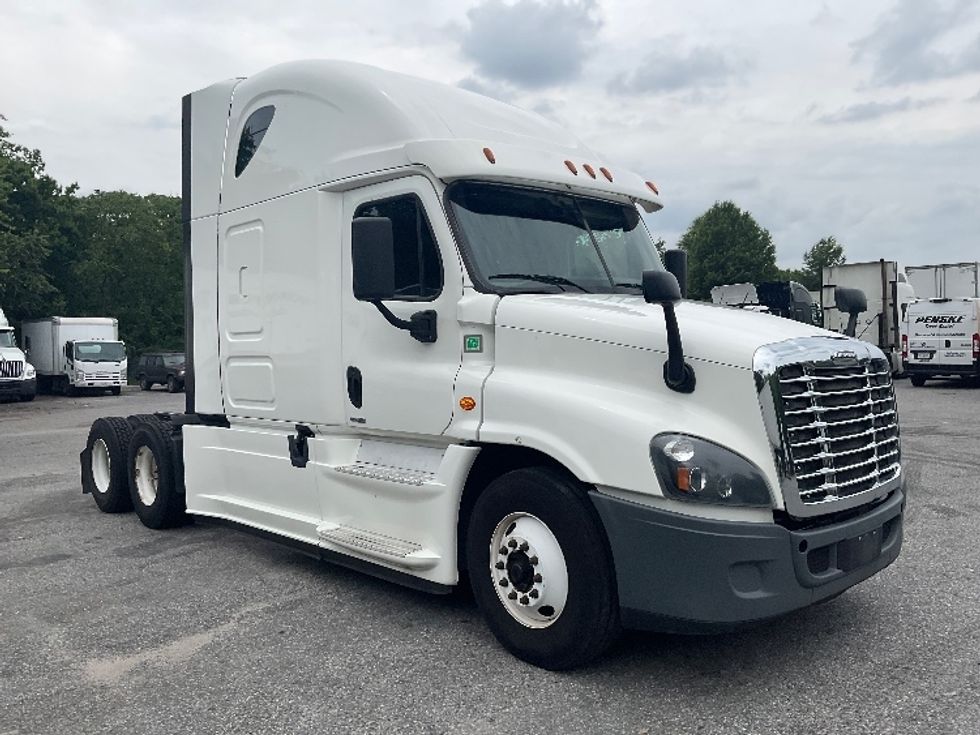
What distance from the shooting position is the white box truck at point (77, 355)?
32469 millimetres

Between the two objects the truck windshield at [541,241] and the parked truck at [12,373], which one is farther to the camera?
the parked truck at [12,373]

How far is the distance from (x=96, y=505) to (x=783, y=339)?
6.97m

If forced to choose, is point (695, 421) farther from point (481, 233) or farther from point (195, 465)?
point (195, 465)

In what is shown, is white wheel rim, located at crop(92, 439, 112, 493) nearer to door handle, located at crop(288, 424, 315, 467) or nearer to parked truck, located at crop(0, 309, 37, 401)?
door handle, located at crop(288, 424, 315, 467)

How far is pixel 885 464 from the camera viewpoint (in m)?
4.41

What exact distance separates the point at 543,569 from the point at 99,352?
32.5 m

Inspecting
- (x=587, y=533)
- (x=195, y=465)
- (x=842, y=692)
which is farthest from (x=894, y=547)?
(x=195, y=465)

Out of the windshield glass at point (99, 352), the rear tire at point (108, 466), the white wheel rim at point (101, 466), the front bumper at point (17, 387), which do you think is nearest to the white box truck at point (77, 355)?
the windshield glass at point (99, 352)

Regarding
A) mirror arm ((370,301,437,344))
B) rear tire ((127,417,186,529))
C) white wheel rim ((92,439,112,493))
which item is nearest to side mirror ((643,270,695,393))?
mirror arm ((370,301,437,344))

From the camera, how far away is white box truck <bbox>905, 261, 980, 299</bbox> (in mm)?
25500

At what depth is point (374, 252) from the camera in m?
4.44

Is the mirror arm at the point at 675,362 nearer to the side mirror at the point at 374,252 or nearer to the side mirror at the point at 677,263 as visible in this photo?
the side mirror at the point at 374,252

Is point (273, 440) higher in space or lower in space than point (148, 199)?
lower

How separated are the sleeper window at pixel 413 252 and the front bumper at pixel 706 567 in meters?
1.57
